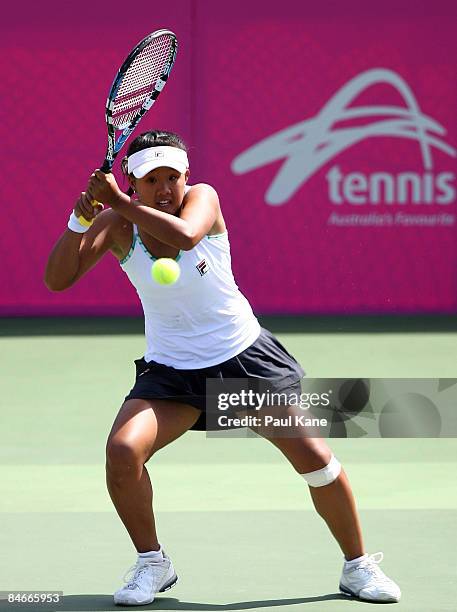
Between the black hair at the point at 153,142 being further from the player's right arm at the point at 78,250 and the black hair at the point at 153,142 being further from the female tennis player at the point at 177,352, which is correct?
the player's right arm at the point at 78,250

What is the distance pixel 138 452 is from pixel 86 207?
72 cm

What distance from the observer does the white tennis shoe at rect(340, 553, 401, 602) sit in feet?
13.4

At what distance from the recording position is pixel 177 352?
423 centimetres

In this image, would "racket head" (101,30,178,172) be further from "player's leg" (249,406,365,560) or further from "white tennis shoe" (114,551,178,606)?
"white tennis shoe" (114,551,178,606)

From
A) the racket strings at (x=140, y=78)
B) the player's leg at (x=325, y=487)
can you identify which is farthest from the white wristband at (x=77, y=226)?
the player's leg at (x=325, y=487)

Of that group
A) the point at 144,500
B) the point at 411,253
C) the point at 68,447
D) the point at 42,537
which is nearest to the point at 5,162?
the point at 411,253

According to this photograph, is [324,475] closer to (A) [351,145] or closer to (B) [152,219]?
(B) [152,219]

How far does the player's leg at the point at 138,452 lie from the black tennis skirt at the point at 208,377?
0.04m

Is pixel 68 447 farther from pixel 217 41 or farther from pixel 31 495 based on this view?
pixel 217 41

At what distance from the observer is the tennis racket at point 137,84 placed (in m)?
4.37

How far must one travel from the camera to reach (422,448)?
6.30 meters

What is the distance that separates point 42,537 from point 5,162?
19.8 feet
